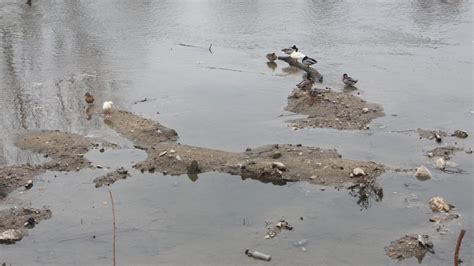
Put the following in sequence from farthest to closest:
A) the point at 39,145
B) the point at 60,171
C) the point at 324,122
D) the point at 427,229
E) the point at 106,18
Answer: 1. the point at 106,18
2. the point at 324,122
3. the point at 39,145
4. the point at 60,171
5. the point at 427,229

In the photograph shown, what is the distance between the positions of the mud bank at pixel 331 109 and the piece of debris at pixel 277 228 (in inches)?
134

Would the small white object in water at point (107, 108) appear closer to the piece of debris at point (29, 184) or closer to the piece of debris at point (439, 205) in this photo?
the piece of debris at point (29, 184)

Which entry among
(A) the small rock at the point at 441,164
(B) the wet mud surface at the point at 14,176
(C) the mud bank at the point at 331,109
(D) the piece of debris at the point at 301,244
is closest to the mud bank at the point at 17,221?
(B) the wet mud surface at the point at 14,176

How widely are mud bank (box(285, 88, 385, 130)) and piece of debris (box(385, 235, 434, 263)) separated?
3.64 metres

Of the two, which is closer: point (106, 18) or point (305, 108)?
point (305, 108)

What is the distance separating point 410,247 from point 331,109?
4.67 meters

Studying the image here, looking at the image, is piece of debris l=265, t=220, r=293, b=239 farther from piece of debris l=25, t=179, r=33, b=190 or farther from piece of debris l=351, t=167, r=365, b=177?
piece of debris l=25, t=179, r=33, b=190

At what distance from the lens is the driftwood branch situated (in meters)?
13.3

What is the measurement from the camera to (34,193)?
8445 millimetres

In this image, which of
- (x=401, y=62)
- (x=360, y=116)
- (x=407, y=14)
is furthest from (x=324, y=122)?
(x=407, y=14)

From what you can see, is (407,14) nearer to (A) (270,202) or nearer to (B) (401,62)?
(B) (401,62)

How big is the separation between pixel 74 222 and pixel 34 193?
1058 millimetres

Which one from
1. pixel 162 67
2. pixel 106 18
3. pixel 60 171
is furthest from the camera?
pixel 106 18

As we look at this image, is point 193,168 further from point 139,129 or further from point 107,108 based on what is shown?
point 107,108
